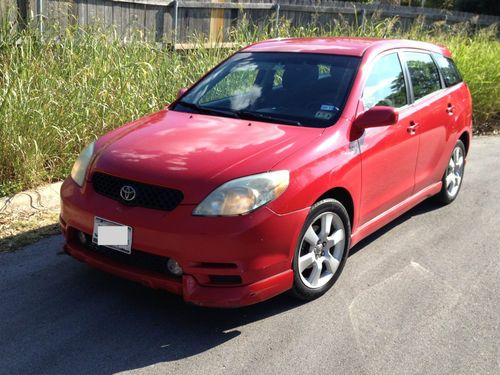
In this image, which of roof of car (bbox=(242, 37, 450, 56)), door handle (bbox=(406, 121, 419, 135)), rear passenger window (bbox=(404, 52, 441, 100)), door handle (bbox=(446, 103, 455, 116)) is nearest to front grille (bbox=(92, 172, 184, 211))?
roof of car (bbox=(242, 37, 450, 56))

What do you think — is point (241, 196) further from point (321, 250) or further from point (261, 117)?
point (261, 117)

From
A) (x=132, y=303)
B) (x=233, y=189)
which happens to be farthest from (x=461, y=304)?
(x=132, y=303)

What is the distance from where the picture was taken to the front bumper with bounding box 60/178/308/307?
3332 mm

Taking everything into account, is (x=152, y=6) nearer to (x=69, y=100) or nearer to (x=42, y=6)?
(x=42, y=6)

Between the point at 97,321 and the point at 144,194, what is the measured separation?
854 mm

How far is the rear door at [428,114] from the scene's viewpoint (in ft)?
16.9

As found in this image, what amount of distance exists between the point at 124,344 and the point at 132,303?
50 centimetres

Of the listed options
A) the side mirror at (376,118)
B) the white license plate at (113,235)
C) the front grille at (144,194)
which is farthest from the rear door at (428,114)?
the white license plate at (113,235)

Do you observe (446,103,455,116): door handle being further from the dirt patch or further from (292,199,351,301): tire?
the dirt patch

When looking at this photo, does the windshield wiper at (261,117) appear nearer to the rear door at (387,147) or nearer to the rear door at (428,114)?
the rear door at (387,147)

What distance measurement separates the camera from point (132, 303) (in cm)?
386

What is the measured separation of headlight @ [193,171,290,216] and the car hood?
44 millimetres

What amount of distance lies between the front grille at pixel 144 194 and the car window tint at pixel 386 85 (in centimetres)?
181

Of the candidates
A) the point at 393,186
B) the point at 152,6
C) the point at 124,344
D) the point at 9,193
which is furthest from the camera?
the point at 152,6
